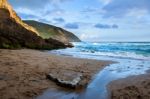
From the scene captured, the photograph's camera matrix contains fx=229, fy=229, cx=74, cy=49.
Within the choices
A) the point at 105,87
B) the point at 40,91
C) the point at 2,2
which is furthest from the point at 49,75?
the point at 2,2

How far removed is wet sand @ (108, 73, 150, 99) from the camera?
22.9 ft

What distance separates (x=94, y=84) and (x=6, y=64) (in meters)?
4.69

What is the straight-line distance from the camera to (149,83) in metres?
8.49

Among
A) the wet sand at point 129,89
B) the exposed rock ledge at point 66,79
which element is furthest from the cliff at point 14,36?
the wet sand at point 129,89

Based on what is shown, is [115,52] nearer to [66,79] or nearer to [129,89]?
[66,79]

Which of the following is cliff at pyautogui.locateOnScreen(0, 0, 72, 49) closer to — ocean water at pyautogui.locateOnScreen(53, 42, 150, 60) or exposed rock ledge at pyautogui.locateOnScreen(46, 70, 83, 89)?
ocean water at pyautogui.locateOnScreen(53, 42, 150, 60)

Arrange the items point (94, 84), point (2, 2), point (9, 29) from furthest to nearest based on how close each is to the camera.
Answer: point (2, 2), point (9, 29), point (94, 84)

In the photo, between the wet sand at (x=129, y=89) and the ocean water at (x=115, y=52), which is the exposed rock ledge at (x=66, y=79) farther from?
the ocean water at (x=115, y=52)

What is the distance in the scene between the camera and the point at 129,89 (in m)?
7.74

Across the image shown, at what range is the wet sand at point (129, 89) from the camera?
6.99 m

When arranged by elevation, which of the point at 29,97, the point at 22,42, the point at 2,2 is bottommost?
the point at 29,97

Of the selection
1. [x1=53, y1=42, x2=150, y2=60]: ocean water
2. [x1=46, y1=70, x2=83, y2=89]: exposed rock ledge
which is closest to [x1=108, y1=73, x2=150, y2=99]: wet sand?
[x1=46, y1=70, x2=83, y2=89]: exposed rock ledge

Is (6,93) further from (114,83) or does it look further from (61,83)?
(114,83)

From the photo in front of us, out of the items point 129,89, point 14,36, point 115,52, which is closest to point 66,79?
point 129,89
